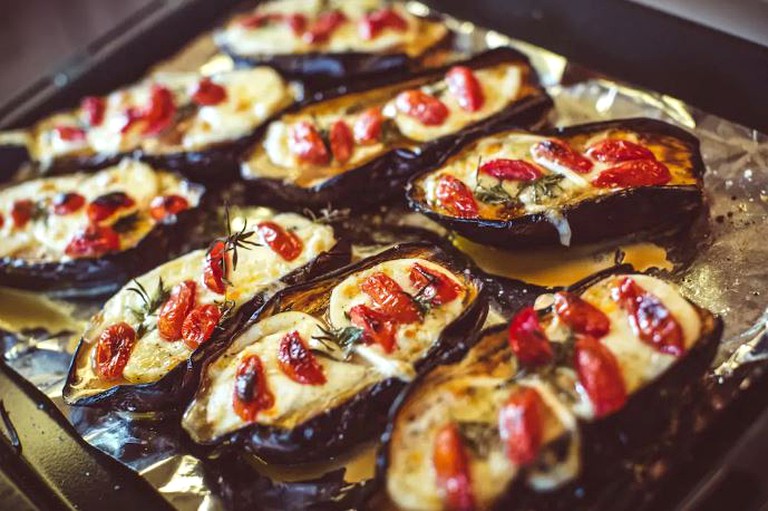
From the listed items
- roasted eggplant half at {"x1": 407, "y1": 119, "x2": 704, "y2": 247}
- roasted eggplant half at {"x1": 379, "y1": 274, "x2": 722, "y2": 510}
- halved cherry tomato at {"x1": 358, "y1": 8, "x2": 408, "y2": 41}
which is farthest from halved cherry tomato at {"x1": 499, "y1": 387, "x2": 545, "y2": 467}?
halved cherry tomato at {"x1": 358, "y1": 8, "x2": 408, "y2": 41}

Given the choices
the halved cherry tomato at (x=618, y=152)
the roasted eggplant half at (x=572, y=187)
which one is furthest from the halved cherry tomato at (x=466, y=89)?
the halved cherry tomato at (x=618, y=152)

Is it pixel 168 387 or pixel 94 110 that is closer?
pixel 168 387

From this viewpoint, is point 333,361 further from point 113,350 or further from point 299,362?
point 113,350

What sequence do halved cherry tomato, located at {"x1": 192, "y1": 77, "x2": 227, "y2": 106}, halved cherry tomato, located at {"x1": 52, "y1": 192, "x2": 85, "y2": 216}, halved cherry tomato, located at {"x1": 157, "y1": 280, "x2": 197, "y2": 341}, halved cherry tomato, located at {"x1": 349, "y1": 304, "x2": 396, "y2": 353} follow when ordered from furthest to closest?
halved cherry tomato, located at {"x1": 192, "y1": 77, "x2": 227, "y2": 106} → halved cherry tomato, located at {"x1": 52, "y1": 192, "x2": 85, "y2": 216} → halved cherry tomato, located at {"x1": 157, "y1": 280, "x2": 197, "y2": 341} → halved cherry tomato, located at {"x1": 349, "y1": 304, "x2": 396, "y2": 353}

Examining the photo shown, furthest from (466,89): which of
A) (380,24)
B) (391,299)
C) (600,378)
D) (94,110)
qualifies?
(94,110)

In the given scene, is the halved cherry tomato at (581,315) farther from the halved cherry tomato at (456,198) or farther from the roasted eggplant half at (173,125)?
the roasted eggplant half at (173,125)

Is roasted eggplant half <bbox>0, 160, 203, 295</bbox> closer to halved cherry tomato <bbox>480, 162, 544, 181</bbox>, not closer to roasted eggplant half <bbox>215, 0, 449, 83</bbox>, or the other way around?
roasted eggplant half <bbox>215, 0, 449, 83</bbox>
